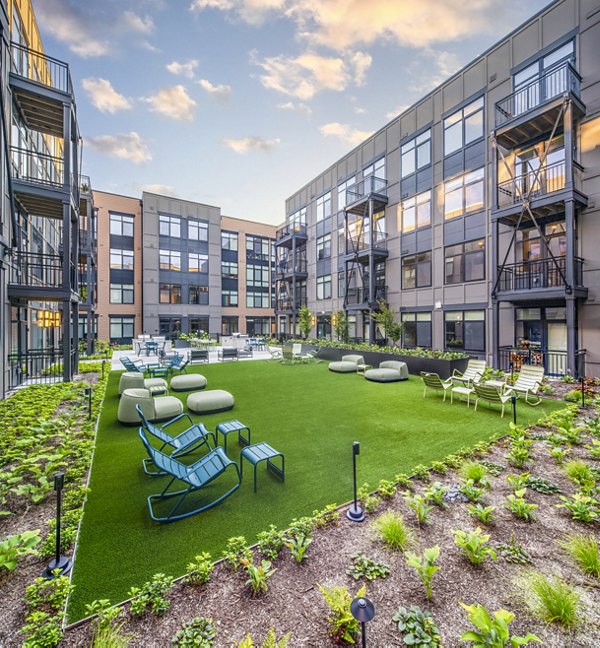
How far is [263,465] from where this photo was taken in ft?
17.6

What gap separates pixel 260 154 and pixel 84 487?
→ 4361cm

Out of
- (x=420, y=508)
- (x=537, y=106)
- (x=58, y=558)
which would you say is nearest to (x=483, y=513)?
(x=420, y=508)

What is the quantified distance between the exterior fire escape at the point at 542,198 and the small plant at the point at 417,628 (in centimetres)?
1234

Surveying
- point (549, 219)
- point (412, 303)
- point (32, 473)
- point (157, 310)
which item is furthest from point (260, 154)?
point (32, 473)

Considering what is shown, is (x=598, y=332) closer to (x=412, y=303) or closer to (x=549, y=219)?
(x=549, y=219)

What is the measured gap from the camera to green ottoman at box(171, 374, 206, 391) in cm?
1088

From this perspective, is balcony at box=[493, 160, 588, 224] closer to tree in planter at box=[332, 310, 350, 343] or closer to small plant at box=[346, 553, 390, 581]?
tree in planter at box=[332, 310, 350, 343]

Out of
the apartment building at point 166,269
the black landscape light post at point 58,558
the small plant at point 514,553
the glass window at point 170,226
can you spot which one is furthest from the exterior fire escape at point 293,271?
the black landscape light post at point 58,558

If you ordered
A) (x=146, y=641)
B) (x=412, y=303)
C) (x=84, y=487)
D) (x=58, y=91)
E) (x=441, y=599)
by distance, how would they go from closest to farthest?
(x=146, y=641) → (x=441, y=599) → (x=84, y=487) → (x=58, y=91) → (x=412, y=303)

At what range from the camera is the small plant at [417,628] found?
88.7 inches

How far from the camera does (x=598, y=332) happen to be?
11.5m

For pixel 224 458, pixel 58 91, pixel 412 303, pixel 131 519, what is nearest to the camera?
pixel 131 519

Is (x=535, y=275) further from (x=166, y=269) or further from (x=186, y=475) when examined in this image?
(x=166, y=269)

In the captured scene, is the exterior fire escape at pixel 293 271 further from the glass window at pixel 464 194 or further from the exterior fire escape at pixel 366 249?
the glass window at pixel 464 194
